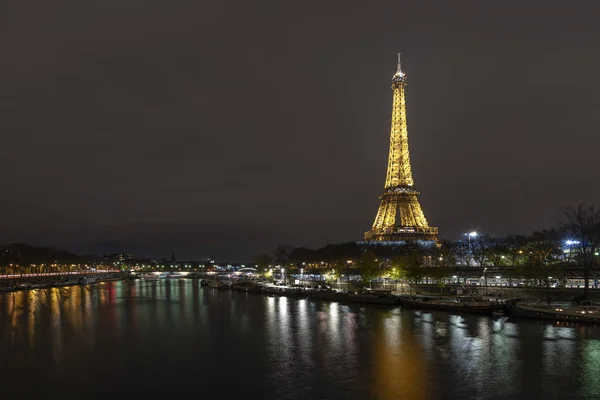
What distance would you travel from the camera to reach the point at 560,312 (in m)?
33.5

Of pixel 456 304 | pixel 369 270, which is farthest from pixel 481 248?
pixel 456 304

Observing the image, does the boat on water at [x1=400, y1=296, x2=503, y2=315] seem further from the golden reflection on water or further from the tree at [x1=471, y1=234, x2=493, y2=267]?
the tree at [x1=471, y1=234, x2=493, y2=267]

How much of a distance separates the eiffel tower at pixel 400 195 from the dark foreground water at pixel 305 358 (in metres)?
49.2

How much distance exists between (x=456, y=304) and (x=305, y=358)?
21.0m

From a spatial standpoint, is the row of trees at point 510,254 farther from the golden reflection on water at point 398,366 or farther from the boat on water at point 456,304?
the golden reflection on water at point 398,366

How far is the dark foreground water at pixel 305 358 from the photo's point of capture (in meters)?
19.6

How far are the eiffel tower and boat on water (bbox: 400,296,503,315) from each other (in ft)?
137

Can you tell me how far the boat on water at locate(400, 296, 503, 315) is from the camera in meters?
38.8

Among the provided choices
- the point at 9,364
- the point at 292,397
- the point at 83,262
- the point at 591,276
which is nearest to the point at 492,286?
the point at 591,276

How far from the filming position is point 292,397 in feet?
60.9

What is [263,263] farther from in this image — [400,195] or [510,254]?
[510,254]

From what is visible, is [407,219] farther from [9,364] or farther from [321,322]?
[9,364]

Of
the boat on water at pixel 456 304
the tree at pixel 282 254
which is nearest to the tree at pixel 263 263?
the tree at pixel 282 254

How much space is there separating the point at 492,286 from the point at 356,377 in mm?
32771
